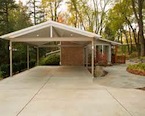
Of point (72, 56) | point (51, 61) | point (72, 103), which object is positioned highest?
point (72, 56)

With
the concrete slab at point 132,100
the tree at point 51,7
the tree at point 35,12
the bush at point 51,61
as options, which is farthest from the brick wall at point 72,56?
the concrete slab at point 132,100

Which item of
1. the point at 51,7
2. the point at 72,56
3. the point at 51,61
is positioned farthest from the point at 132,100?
the point at 51,7

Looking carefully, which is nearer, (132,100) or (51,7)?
(132,100)

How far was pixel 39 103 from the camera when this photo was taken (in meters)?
7.79

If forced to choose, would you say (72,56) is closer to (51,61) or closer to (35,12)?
(51,61)

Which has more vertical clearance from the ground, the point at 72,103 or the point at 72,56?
the point at 72,56

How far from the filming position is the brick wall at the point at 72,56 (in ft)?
87.7

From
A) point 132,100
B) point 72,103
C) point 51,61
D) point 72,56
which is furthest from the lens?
point 51,61

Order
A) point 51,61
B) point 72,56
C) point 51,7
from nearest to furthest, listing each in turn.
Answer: point 72,56 → point 51,61 → point 51,7

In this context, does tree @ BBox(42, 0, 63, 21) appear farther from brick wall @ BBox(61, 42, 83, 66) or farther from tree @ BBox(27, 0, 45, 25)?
brick wall @ BBox(61, 42, 83, 66)

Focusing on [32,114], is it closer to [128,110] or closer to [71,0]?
[128,110]

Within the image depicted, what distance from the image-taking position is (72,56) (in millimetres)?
26781

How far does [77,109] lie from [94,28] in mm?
32054

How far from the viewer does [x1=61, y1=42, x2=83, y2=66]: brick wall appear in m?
26.7
